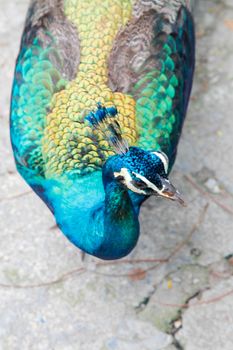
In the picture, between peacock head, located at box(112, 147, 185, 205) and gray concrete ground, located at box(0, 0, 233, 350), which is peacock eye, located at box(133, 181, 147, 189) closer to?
peacock head, located at box(112, 147, 185, 205)

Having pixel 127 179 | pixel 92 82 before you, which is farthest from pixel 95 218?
pixel 92 82

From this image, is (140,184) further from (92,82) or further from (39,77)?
(39,77)

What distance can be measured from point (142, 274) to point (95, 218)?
0.48 meters

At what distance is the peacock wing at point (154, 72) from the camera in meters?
2.55

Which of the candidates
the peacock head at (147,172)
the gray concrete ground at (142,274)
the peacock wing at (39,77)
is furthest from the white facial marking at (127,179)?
the gray concrete ground at (142,274)

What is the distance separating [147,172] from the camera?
208 centimetres

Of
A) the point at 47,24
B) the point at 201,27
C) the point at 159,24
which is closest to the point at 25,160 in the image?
the point at 47,24

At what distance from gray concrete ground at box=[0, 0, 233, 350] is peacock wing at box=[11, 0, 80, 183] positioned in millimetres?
377

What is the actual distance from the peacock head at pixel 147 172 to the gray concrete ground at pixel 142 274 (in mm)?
741

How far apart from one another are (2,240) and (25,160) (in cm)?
43

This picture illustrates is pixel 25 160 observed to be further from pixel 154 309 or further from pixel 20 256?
pixel 154 309

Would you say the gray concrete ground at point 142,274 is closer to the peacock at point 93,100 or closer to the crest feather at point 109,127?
the peacock at point 93,100

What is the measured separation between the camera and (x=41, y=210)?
9.69 feet

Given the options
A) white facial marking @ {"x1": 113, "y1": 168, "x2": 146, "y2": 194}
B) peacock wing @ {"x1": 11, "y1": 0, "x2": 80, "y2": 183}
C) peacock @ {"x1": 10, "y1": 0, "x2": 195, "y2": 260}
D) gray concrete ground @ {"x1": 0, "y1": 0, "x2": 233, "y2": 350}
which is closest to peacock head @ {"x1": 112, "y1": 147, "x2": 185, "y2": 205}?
white facial marking @ {"x1": 113, "y1": 168, "x2": 146, "y2": 194}
